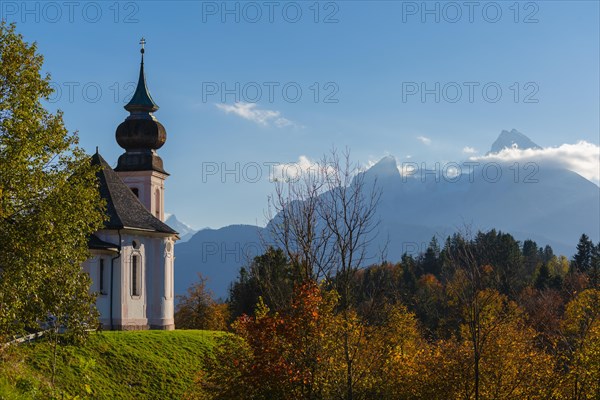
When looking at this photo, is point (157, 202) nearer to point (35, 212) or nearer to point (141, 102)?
point (141, 102)

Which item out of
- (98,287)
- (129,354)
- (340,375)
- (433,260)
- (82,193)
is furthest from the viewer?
(433,260)

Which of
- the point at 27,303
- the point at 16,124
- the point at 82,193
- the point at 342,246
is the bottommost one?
the point at 27,303

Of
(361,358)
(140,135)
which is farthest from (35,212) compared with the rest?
(140,135)

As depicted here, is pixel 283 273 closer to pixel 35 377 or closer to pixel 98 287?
pixel 98 287

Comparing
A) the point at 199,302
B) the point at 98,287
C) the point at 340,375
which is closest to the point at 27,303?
the point at 340,375

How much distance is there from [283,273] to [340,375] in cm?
4221

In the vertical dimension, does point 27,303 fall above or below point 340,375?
above

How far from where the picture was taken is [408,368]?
86.6 feet

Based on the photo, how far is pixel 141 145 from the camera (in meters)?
57.5

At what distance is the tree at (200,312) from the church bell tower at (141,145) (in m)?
28.4

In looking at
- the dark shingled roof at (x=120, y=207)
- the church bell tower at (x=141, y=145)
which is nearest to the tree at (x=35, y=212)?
the dark shingled roof at (x=120, y=207)

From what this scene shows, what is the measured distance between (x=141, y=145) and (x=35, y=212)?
108 ft

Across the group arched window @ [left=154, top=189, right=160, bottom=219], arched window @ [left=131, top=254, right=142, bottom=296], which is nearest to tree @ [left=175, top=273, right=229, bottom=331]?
arched window @ [left=154, top=189, right=160, bottom=219]

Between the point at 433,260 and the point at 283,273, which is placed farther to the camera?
the point at 433,260
